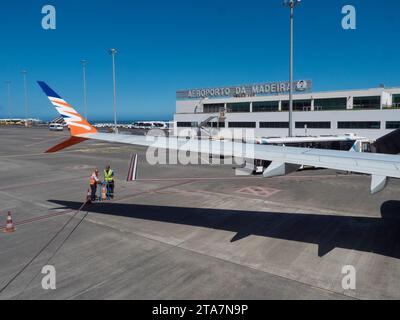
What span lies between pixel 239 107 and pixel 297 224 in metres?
59.7

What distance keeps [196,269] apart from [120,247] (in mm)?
3464

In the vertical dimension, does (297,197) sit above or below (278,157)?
below

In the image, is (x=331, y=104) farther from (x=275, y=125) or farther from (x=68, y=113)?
(x=68, y=113)

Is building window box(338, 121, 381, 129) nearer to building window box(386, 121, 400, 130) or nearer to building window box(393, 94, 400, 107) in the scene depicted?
building window box(386, 121, 400, 130)

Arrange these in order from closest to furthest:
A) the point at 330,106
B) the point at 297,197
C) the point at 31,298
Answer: the point at 31,298 < the point at 297,197 < the point at 330,106

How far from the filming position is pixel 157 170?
3058 centimetres

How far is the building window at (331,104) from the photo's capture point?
5762 cm

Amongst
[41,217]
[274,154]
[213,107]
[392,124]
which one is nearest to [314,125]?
[392,124]

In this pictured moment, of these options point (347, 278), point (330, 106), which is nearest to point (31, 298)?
point (347, 278)

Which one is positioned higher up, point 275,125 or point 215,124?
point 215,124

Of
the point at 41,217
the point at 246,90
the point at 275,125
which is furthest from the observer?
the point at 246,90

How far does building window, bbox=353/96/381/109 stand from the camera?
52537mm

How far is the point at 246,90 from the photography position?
245 feet

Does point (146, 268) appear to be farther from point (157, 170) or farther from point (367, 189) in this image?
point (157, 170)
